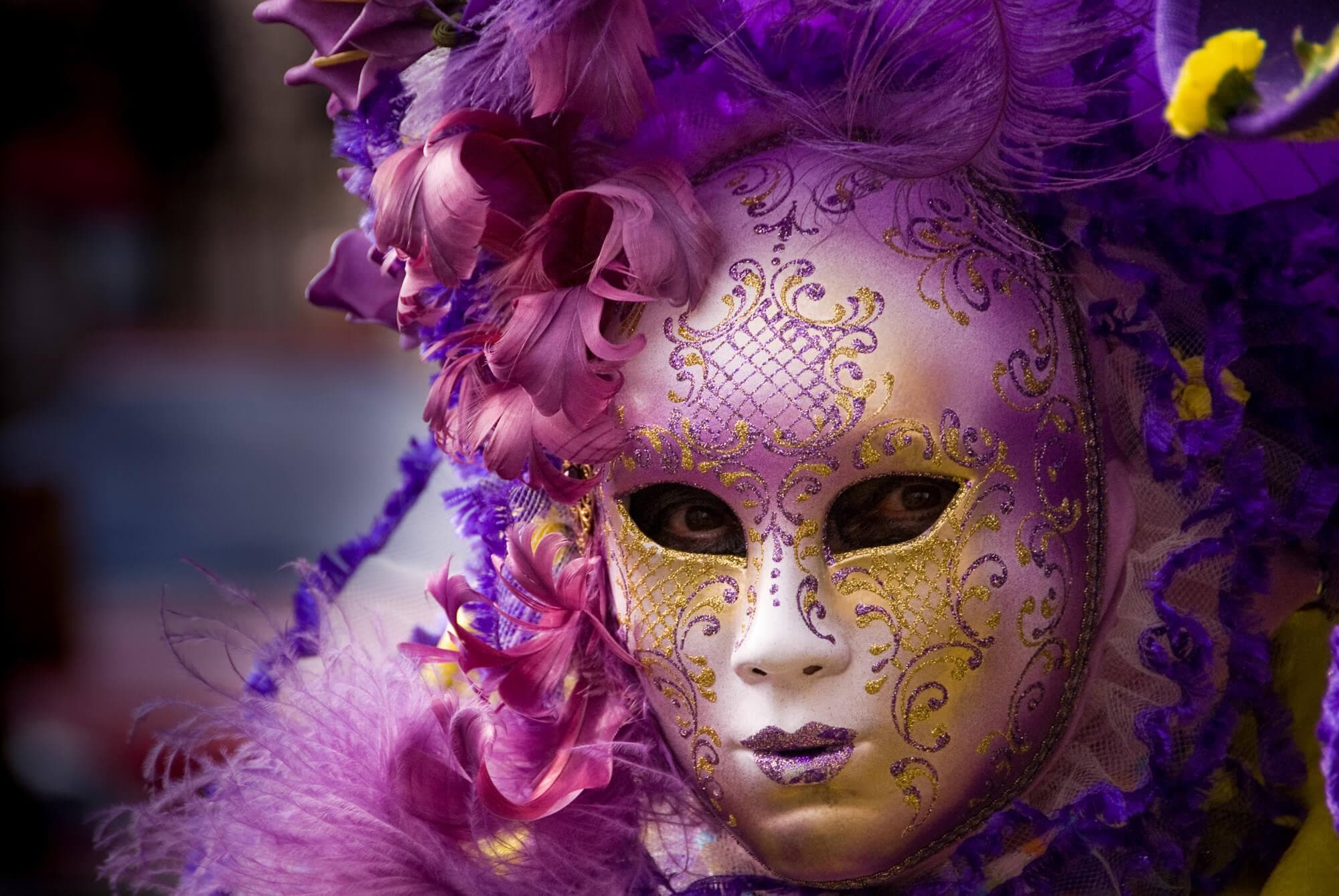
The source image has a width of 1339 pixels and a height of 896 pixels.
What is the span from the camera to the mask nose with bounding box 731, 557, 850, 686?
123 cm

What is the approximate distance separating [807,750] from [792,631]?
115 mm

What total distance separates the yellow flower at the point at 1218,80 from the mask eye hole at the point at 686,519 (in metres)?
0.52

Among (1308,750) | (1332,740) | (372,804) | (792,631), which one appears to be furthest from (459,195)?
(1308,750)

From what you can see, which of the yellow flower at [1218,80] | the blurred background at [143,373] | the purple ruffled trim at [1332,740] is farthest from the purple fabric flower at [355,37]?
the blurred background at [143,373]

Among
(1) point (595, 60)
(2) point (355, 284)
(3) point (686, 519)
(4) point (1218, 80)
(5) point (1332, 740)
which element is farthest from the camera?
(2) point (355, 284)

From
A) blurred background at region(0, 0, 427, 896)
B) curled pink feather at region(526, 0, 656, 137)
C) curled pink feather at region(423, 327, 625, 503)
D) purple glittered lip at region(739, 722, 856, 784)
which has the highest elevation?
curled pink feather at region(526, 0, 656, 137)

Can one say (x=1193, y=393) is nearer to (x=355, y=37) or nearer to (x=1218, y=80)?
(x=1218, y=80)

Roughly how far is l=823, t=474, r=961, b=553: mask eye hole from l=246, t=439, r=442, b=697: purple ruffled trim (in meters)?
0.54

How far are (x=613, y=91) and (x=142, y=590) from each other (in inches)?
158

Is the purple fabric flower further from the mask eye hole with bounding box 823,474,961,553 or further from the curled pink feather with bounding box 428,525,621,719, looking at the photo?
the mask eye hole with bounding box 823,474,961,553

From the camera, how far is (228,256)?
6945mm

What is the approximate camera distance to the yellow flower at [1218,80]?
2.95ft

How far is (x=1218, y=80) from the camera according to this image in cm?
90

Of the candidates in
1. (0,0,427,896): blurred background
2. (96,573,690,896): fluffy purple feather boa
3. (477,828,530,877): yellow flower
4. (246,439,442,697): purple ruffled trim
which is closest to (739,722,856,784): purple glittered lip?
(96,573,690,896): fluffy purple feather boa
